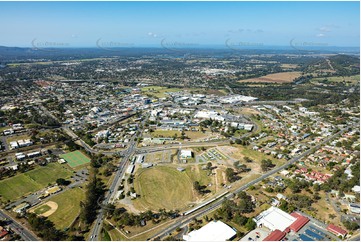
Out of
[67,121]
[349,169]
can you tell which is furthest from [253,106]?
[67,121]

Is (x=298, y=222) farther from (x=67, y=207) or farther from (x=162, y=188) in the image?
(x=67, y=207)

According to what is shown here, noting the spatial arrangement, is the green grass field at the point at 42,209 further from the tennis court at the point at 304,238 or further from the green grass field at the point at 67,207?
the tennis court at the point at 304,238

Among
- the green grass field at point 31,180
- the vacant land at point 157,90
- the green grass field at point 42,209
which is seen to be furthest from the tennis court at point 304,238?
the vacant land at point 157,90

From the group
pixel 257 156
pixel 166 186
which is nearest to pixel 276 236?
pixel 166 186

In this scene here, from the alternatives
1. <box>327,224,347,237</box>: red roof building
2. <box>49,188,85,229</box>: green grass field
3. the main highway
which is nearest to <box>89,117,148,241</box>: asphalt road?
<box>49,188,85,229</box>: green grass field

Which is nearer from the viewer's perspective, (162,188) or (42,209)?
(42,209)

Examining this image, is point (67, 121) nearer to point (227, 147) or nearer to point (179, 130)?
point (179, 130)
